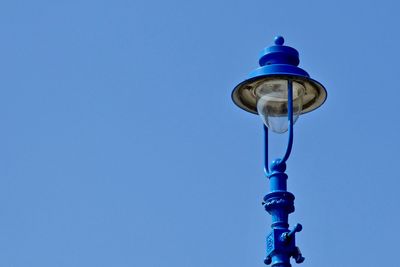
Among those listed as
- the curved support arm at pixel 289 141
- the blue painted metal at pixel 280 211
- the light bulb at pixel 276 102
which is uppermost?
the light bulb at pixel 276 102

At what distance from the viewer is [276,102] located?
12969 mm

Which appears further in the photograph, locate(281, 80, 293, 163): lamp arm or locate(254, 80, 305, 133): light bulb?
locate(254, 80, 305, 133): light bulb

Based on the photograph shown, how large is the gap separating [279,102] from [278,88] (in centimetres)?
13

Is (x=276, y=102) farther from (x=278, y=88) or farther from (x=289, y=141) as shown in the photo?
(x=289, y=141)

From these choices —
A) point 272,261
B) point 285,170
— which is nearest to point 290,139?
point 285,170

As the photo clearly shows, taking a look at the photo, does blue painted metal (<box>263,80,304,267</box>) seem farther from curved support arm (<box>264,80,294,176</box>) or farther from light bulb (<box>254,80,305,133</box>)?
light bulb (<box>254,80,305,133</box>)

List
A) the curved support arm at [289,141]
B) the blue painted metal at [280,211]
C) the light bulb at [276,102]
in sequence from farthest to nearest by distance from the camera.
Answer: the light bulb at [276,102], the curved support arm at [289,141], the blue painted metal at [280,211]

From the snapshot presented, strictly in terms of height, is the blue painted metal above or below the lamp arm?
below

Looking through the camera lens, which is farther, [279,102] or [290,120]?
[279,102]

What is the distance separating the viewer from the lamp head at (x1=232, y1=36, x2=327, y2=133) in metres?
12.8

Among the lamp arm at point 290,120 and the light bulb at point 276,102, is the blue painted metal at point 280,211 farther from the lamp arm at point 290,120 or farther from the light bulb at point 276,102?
the light bulb at point 276,102

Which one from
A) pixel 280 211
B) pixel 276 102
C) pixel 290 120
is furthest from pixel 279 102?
pixel 280 211

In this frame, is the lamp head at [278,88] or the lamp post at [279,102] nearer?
the lamp post at [279,102]

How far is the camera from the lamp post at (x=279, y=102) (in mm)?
12391
